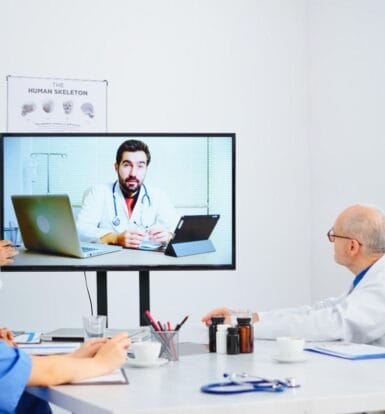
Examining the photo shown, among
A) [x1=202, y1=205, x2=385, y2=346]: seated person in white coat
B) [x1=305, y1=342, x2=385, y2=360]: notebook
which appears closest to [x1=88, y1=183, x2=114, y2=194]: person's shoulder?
[x1=202, y1=205, x2=385, y2=346]: seated person in white coat

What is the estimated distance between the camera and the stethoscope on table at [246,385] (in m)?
1.73

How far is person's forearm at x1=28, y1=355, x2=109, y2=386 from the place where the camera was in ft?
5.89

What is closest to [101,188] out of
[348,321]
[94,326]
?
[94,326]

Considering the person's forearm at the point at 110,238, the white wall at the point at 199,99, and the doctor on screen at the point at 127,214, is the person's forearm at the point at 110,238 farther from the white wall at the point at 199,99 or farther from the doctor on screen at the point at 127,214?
the white wall at the point at 199,99

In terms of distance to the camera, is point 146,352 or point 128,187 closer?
point 146,352

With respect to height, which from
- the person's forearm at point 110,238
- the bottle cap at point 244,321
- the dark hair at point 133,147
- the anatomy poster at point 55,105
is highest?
the anatomy poster at point 55,105

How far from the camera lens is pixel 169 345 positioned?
2271 mm

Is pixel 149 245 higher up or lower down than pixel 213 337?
higher up

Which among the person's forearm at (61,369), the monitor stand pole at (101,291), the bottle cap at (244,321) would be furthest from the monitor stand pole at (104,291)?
the person's forearm at (61,369)

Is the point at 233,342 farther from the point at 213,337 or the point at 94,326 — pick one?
the point at 94,326

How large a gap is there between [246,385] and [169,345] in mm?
519

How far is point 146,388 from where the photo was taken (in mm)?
1823

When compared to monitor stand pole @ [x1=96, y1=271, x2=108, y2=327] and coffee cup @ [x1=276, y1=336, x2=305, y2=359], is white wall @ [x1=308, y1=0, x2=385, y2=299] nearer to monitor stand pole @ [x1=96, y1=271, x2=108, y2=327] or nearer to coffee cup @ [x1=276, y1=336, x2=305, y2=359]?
monitor stand pole @ [x1=96, y1=271, x2=108, y2=327]

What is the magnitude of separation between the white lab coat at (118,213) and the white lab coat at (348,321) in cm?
75
